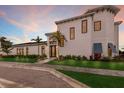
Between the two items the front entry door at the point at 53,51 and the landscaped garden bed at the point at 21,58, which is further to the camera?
the front entry door at the point at 53,51

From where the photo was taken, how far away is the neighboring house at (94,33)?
18484 mm

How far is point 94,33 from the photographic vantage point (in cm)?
1906

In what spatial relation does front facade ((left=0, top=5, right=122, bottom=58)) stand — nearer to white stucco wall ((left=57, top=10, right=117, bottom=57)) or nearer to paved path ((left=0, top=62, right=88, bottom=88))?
white stucco wall ((left=57, top=10, right=117, bottom=57))

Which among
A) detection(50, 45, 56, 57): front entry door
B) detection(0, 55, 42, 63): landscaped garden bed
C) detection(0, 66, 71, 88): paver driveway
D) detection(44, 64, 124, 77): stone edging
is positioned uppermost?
detection(50, 45, 56, 57): front entry door

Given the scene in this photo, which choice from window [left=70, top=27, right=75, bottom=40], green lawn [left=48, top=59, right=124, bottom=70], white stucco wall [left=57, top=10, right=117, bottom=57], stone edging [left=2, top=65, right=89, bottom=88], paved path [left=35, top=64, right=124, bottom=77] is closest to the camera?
stone edging [left=2, top=65, right=89, bottom=88]

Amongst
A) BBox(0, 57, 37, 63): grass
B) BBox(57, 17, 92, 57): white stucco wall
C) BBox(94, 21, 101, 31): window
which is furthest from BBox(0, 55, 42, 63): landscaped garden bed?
BBox(94, 21, 101, 31): window

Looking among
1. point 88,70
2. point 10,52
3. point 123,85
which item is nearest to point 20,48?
point 10,52

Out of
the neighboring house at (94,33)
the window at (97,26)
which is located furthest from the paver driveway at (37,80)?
the window at (97,26)

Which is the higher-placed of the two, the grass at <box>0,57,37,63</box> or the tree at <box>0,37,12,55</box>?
the tree at <box>0,37,12,55</box>

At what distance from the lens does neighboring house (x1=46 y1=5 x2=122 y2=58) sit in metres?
18.5

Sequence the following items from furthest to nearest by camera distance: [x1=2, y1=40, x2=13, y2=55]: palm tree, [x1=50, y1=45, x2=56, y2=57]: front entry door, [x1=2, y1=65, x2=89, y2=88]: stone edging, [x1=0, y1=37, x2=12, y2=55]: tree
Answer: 1. [x1=50, y1=45, x2=56, y2=57]: front entry door
2. [x1=2, y1=40, x2=13, y2=55]: palm tree
3. [x1=0, y1=37, x2=12, y2=55]: tree
4. [x1=2, y1=65, x2=89, y2=88]: stone edging

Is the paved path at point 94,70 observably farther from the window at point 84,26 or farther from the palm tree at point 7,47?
the palm tree at point 7,47
